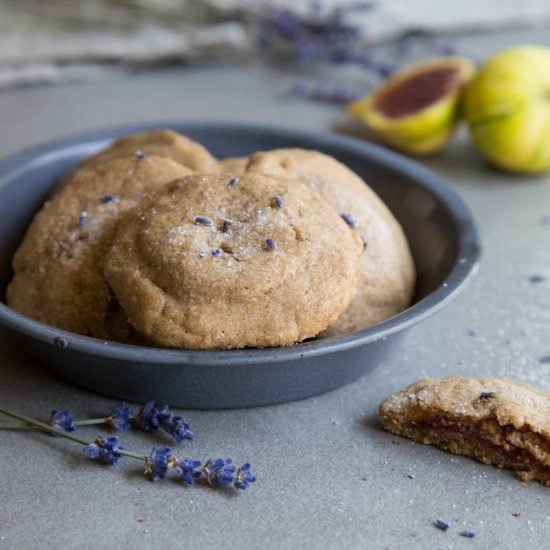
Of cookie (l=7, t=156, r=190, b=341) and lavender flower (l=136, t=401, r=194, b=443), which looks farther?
cookie (l=7, t=156, r=190, b=341)

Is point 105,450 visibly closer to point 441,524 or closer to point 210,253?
point 210,253

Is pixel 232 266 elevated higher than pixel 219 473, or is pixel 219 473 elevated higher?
pixel 232 266

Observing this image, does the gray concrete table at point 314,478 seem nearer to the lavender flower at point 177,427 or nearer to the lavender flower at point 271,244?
the lavender flower at point 177,427

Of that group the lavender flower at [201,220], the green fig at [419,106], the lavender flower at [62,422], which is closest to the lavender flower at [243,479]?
the lavender flower at [62,422]

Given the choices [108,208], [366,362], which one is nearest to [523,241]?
[366,362]

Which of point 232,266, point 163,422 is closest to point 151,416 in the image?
point 163,422

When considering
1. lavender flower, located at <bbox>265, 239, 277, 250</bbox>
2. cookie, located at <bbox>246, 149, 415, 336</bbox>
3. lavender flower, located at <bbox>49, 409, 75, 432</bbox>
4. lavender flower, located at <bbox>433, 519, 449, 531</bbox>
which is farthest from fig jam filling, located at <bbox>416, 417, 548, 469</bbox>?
lavender flower, located at <bbox>49, 409, 75, 432</bbox>

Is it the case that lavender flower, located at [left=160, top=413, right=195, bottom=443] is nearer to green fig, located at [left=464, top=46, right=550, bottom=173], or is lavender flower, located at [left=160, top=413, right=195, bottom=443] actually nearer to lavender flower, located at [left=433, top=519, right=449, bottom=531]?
lavender flower, located at [left=433, top=519, right=449, bottom=531]
